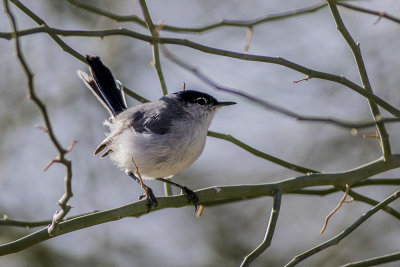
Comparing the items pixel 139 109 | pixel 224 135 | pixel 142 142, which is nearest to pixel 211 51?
pixel 224 135

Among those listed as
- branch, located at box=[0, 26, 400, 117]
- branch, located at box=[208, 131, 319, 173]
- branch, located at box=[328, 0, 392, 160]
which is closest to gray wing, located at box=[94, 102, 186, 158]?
branch, located at box=[208, 131, 319, 173]

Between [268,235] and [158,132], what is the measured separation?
5.29 feet

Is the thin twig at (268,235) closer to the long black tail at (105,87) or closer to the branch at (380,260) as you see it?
the branch at (380,260)

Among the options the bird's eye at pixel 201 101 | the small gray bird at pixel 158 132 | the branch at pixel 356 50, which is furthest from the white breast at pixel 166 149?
the branch at pixel 356 50

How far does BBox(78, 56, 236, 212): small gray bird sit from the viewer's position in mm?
3969

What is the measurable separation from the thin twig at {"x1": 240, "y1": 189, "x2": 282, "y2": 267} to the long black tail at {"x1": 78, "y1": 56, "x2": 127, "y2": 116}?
2.21 metres

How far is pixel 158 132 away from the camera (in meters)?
4.11

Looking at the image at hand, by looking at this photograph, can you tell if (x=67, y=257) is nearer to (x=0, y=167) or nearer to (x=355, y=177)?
(x=0, y=167)

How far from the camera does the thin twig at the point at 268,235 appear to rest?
8.26 feet

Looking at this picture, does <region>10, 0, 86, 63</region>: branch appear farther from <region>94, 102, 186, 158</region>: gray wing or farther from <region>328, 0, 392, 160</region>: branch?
<region>328, 0, 392, 160</region>: branch

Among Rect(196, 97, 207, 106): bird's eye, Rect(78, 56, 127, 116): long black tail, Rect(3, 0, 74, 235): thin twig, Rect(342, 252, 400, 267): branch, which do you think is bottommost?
Rect(342, 252, 400, 267): branch

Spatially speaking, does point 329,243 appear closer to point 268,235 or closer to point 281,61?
point 268,235

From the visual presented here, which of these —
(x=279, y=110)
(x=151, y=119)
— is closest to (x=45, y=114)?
(x=279, y=110)

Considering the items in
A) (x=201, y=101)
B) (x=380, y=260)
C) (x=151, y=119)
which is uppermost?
(x=201, y=101)
